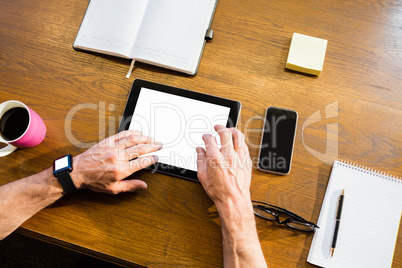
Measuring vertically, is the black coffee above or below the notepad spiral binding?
below

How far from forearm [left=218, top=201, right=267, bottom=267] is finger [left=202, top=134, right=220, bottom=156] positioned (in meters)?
0.15

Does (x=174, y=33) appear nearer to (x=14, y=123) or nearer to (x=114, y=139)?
(x=114, y=139)

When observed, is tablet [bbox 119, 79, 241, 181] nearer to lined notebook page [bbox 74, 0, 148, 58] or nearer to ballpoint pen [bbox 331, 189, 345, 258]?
lined notebook page [bbox 74, 0, 148, 58]

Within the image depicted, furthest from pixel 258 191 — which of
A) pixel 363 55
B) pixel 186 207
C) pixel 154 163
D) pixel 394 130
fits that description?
pixel 363 55

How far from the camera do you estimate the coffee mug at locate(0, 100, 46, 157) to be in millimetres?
850

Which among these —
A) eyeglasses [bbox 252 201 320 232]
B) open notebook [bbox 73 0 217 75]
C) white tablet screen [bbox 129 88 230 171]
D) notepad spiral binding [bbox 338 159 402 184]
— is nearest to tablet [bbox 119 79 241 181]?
white tablet screen [bbox 129 88 230 171]

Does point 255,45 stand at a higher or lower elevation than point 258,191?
higher

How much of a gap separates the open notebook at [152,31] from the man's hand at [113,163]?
29 centimetres

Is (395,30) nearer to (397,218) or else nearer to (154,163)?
(397,218)

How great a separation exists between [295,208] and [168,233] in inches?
15.1

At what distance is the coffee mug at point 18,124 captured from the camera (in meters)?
0.85

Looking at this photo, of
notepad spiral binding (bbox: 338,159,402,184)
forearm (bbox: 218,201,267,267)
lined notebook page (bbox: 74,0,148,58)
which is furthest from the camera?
lined notebook page (bbox: 74,0,148,58)

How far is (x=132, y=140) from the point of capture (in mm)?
871

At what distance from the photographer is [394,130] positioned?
0.94 metres
